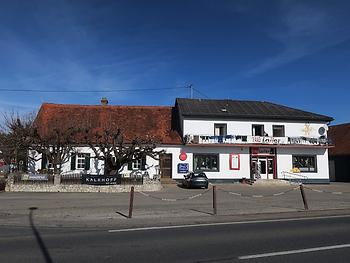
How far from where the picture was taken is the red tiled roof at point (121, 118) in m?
40.6

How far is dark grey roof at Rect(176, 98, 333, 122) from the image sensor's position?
134ft

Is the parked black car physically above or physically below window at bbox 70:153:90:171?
below

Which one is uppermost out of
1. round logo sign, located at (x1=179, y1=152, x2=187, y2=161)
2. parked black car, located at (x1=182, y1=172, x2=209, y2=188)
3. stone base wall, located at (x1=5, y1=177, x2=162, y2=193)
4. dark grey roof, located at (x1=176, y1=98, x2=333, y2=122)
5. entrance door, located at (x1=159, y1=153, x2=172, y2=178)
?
dark grey roof, located at (x1=176, y1=98, x2=333, y2=122)

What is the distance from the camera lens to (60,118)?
41.4 metres

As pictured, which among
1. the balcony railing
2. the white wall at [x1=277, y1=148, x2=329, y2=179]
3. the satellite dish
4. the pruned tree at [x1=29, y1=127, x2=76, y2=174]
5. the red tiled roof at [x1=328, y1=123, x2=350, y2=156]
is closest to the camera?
the pruned tree at [x1=29, y1=127, x2=76, y2=174]

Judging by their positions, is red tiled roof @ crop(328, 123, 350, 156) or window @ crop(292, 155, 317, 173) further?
red tiled roof @ crop(328, 123, 350, 156)

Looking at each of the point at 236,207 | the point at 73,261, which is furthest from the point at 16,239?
the point at 236,207

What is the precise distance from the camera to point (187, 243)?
981cm

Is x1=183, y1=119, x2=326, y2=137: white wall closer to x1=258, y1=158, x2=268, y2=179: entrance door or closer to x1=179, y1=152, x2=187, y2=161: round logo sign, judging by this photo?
x1=179, y1=152, x2=187, y2=161: round logo sign

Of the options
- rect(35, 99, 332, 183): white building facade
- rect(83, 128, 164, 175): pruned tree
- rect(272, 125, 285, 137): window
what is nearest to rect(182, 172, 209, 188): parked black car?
rect(83, 128, 164, 175): pruned tree

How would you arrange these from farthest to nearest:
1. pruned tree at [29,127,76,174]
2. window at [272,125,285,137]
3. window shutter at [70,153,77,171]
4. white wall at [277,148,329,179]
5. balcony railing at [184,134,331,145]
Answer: window at [272,125,285,137], white wall at [277,148,329,179], balcony railing at [184,134,331,145], window shutter at [70,153,77,171], pruned tree at [29,127,76,174]

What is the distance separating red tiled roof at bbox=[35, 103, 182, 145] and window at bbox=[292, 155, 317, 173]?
467 inches

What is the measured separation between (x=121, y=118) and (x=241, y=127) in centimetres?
1214

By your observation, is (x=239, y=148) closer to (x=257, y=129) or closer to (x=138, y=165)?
(x=257, y=129)
